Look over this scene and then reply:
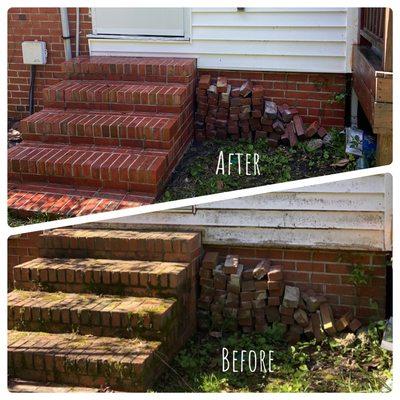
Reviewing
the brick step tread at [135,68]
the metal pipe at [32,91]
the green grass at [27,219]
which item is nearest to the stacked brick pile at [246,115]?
the brick step tread at [135,68]

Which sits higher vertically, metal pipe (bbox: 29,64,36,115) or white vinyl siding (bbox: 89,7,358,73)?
white vinyl siding (bbox: 89,7,358,73)

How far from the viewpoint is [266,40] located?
5707 mm

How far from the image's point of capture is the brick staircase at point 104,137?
4.97 meters

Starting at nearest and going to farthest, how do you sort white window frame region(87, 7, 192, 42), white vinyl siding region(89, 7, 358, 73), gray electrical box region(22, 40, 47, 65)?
white vinyl siding region(89, 7, 358, 73) → white window frame region(87, 7, 192, 42) → gray electrical box region(22, 40, 47, 65)

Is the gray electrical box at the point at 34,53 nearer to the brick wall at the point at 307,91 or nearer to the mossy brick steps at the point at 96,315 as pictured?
the brick wall at the point at 307,91

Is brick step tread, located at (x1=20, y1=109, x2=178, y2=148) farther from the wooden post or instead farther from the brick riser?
the wooden post

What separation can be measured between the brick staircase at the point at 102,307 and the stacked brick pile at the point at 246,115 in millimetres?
1788

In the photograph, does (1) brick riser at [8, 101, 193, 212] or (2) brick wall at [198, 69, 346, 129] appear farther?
(2) brick wall at [198, 69, 346, 129]

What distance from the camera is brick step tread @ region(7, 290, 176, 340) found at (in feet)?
12.4

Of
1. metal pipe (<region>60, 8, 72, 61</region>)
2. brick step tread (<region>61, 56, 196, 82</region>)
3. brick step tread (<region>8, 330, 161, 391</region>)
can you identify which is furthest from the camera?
metal pipe (<region>60, 8, 72, 61</region>)

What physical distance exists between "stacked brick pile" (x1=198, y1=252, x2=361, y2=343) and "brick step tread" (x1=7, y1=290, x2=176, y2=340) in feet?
1.22

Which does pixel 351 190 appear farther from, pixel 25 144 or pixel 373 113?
pixel 25 144

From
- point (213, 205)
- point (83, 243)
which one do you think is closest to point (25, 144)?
point (83, 243)

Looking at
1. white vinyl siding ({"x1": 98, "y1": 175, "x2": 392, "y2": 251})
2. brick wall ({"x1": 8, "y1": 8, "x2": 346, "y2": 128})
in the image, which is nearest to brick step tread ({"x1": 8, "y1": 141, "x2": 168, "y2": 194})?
white vinyl siding ({"x1": 98, "y1": 175, "x2": 392, "y2": 251})
